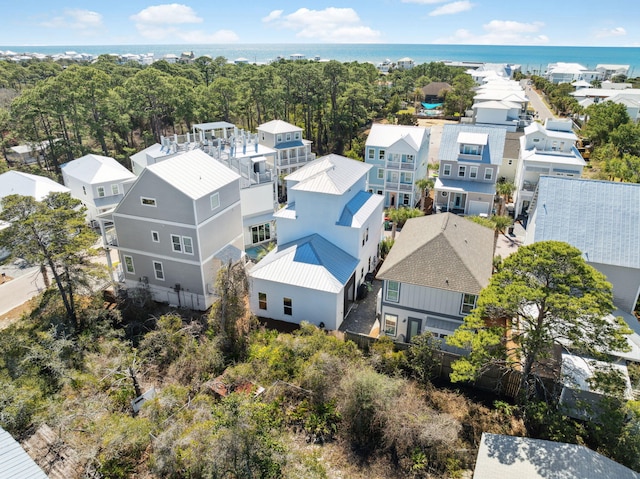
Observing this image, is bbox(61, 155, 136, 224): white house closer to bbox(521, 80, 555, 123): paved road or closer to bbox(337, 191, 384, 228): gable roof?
bbox(337, 191, 384, 228): gable roof

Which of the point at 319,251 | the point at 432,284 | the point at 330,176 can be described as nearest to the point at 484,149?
the point at 330,176

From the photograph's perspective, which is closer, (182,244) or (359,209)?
(182,244)

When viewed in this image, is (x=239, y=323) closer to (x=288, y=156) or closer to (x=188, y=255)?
(x=188, y=255)

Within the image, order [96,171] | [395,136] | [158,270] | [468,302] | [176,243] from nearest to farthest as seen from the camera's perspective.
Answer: [468,302] < [176,243] < [158,270] < [96,171] < [395,136]

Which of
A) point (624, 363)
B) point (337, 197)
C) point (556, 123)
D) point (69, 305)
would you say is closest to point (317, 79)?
point (556, 123)

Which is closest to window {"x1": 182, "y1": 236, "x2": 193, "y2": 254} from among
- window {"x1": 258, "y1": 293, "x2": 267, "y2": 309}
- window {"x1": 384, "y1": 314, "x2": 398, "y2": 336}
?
window {"x1": 258, "y1": 293, "x2": 267, "y2": 309}

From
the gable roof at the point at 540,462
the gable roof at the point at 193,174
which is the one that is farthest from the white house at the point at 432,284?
the gable roof at the point at 193,174

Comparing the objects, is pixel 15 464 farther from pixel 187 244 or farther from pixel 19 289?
pixel 19 289
